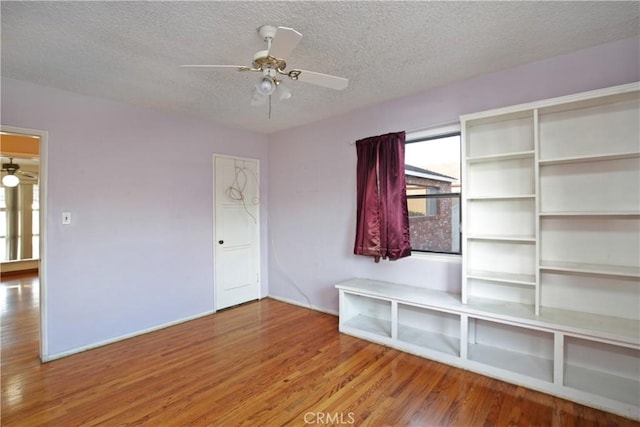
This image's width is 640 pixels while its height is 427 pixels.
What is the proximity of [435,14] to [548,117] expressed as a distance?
1354 mm

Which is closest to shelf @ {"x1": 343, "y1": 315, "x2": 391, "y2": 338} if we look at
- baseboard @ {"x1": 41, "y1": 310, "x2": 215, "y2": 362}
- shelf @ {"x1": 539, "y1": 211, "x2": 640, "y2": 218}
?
shelf @ {"x1": 539, "y1": 211, "x2": 640, "y2": 218}

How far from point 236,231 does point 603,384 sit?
4.03 m

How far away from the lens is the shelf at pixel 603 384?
6.70 ft

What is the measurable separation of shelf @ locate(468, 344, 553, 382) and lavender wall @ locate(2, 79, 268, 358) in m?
3.19

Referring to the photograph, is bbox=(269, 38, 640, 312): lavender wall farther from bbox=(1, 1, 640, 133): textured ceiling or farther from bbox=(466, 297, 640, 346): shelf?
bbox=(466, 297, 640, 346): shelf

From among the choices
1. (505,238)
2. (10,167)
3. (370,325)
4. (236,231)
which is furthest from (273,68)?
(10,167)

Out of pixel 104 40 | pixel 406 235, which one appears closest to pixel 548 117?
pixel 406 235

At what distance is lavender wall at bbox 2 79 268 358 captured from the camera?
2.84 meters

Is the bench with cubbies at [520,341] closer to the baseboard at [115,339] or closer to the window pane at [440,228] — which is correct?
the window pane at [440,228]

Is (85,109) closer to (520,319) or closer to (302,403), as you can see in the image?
(302,403)

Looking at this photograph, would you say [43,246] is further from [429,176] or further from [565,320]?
[565,320]

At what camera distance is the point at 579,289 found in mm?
2385

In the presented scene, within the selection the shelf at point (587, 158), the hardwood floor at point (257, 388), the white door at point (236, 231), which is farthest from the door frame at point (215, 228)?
the shelf at point (587, 158)

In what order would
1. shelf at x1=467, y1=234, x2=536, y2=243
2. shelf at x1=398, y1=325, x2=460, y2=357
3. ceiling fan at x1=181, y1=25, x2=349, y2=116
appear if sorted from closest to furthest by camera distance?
ceiling fan at x1=181, y1=25, x2=349, y2=116 → shelf at x1=467, y1=234, x2=536, y2=243 → shelf at x1=398, y1=325, x2=460, y2=357
